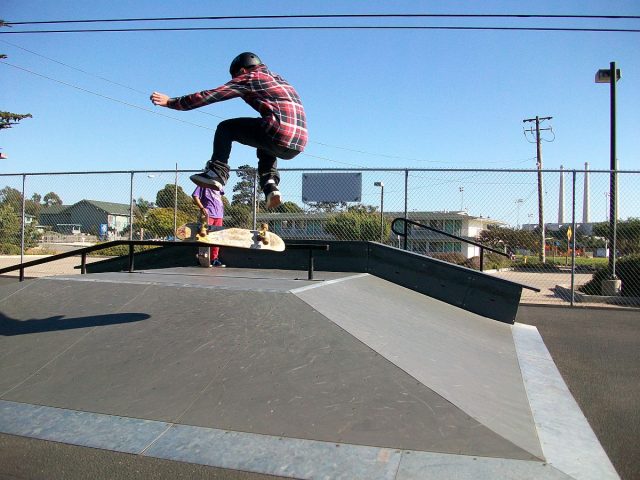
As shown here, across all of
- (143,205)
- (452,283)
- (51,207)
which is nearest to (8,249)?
(143,205)

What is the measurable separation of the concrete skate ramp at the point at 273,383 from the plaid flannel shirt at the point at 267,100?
1562mm

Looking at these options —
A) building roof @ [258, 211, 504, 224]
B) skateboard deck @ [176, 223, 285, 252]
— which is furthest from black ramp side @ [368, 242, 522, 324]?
skateboard deck @ [176, 223, 285, 252]

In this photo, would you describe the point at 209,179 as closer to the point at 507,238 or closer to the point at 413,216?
the point at 413,216

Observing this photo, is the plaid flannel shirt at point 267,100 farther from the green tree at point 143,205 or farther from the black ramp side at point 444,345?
the green tree at point 143,205

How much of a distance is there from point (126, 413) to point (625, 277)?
11.0 meters

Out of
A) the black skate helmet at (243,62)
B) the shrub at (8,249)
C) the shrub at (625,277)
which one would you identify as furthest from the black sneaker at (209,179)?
the shrub at (8,249)

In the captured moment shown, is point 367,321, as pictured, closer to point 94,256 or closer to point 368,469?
point 368,469

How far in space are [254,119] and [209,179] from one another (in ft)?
2.30

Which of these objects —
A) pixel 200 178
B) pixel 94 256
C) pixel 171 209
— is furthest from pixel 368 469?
pixel 94 256

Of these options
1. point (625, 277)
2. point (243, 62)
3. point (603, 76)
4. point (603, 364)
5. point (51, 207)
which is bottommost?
point (603, 364)

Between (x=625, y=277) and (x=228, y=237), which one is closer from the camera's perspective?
(x=228, y=237)

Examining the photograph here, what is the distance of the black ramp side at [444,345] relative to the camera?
346 centimetres

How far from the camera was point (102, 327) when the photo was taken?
4.71 meters

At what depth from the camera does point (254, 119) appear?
4.52 meters
